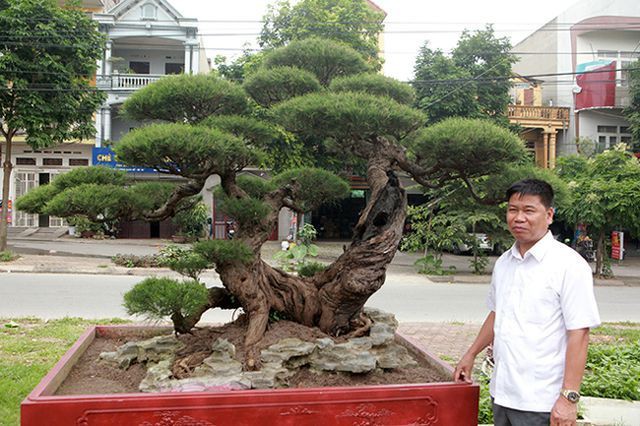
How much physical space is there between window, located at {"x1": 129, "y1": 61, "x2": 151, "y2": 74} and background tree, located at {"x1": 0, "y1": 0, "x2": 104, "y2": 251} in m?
8.29

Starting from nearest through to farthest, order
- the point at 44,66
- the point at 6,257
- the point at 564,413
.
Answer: the point at 564,413
the point at 44,66
the point at 6,257

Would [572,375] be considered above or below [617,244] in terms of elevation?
above

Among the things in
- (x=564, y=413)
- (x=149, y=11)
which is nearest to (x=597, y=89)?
(x=149, y=11)

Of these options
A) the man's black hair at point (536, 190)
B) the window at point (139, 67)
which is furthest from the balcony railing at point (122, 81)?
the man's black hair at point (536, 190)

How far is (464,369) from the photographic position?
272cm

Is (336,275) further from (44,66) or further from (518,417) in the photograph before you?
(44,66)

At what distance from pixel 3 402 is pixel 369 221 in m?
2.71

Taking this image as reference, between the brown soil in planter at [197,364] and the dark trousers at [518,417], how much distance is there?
0.99 metres

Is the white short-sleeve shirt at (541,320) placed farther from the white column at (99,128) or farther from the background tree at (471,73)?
the white column at (99,128)

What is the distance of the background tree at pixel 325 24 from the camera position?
16234 millimetres

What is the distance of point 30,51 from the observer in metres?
12.1

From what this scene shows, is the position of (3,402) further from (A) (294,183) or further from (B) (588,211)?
(B) (588,211)

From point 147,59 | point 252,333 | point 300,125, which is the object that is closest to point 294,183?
point 300,125

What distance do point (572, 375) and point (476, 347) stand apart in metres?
0.60
